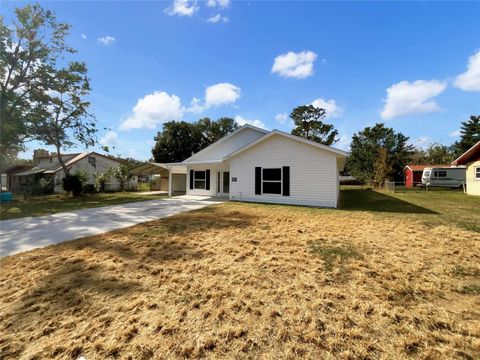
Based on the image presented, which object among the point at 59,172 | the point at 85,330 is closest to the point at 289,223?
the point at 85,330

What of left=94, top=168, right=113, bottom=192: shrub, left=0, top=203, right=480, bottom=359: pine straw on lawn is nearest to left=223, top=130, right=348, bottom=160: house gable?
left=0, top=203, right=480, bottom=359: pine straw on lawn

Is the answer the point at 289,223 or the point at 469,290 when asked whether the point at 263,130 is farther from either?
the point at 469,290

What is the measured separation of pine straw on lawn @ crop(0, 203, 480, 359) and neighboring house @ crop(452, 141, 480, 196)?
15223 millimetres

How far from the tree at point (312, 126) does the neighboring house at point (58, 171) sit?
26.5m

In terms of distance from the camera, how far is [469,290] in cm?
310

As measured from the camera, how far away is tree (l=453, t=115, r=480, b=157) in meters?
35.1

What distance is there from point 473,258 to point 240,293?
4676mm

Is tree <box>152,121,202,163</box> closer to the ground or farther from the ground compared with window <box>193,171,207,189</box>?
farther from the ground

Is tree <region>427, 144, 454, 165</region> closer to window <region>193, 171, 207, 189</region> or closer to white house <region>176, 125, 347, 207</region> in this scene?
white house <region>176, 125, 347, 207</region>

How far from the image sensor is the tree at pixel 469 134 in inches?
1382

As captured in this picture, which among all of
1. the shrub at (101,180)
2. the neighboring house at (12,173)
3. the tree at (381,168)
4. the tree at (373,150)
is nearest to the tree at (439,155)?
the tree at (373,150)

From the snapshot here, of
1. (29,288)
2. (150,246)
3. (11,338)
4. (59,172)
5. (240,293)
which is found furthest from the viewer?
(59,172)

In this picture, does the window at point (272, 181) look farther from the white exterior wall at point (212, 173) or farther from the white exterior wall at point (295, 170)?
the white exterior wall at point (212, 173)

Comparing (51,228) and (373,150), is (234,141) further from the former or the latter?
(373,150)
